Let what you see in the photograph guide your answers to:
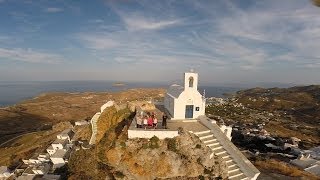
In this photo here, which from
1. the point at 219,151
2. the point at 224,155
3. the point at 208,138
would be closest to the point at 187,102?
the point at 208,138

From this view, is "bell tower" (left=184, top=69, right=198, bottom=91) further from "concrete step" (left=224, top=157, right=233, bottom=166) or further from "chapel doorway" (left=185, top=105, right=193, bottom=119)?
"concrete step" (left=224, top=157, right=233, bottom=166)

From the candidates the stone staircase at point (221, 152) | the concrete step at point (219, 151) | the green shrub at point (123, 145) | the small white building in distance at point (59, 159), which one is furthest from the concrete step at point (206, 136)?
the small white building in distance at point (59, 159)

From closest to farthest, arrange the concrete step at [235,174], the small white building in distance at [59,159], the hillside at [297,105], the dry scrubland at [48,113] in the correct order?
the concrete step at [235,174] → the small white building in distance at [59,159] → the dry scrubland at [48,113] → the hillside at [297,105]

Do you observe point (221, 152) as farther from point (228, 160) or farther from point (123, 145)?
point (123, 145)

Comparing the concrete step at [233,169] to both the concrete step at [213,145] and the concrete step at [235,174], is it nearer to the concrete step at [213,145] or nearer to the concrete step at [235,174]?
the concrete step at [235,174]

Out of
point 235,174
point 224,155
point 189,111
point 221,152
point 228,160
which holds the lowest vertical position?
point 235,174

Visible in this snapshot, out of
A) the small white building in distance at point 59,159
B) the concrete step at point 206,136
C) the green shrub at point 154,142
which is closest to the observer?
the green shrub at point 154,142
